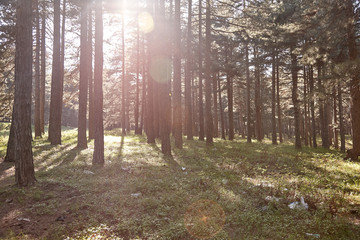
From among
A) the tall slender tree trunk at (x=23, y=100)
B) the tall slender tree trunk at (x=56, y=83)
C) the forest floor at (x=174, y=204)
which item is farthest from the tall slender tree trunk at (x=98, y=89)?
the tall slender tree trunk at (x=56, y=83)

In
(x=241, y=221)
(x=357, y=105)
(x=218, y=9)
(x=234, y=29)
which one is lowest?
(x=241, y=221)

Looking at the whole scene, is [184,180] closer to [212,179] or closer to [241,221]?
[212,179]

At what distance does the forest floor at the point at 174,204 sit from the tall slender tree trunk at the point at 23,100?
24.4 inches

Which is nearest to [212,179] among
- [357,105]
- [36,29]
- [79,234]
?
[79,234]

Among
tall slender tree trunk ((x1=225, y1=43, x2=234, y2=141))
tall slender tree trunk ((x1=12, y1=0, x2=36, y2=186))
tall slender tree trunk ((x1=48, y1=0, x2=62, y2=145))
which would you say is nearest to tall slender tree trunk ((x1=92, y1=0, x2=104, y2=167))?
tall slender tree trunk ((x1=12, y1=0, x2=36, y2=186))

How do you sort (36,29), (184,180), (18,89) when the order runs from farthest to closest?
1. (36,29)
2. (184,180)
3. (18,89)

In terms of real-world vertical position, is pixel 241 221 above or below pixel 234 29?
below

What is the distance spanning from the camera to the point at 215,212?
18.6ft

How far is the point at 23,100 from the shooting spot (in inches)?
277

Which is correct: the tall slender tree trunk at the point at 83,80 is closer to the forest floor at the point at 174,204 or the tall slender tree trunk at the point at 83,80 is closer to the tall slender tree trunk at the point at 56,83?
the tall slender tree trunk at the point at 56,83

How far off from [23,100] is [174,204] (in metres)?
5.22

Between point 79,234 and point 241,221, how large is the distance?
3285mm

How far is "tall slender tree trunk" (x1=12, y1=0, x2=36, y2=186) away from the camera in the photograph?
6992 mm

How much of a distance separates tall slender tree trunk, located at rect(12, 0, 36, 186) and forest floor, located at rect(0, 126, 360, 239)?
2.03 feet
